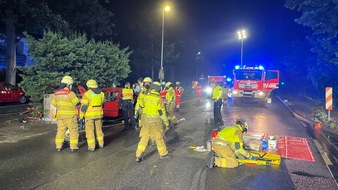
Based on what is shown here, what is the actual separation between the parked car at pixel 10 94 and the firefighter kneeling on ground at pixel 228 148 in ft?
52.8

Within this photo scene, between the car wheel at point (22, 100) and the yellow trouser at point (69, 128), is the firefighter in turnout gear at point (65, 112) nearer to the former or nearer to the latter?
the yellow trouser at point (69, 128)

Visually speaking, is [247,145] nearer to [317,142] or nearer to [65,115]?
[317,142]

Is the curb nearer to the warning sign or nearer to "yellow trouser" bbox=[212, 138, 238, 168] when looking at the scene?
the warning sign

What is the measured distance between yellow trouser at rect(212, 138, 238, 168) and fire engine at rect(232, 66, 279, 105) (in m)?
15.1

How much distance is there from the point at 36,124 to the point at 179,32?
28459mm

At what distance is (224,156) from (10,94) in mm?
16464

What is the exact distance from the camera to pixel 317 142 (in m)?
8.83

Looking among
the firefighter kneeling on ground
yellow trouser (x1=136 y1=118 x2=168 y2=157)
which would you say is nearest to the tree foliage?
the firefighter kneeling on ground

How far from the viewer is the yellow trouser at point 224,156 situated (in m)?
5.89

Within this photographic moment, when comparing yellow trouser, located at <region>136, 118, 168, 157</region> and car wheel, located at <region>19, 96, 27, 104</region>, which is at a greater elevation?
car wheel, located at <region>19, 96, 27, 104</region>

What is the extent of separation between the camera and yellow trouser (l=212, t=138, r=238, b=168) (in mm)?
5887

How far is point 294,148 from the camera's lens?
775 centimetres

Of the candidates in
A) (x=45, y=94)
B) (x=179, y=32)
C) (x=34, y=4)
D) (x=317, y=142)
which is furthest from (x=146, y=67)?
(x=317, y=142)

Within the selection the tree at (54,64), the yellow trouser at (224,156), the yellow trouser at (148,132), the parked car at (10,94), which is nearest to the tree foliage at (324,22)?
the yellow trouser at (224,156)
